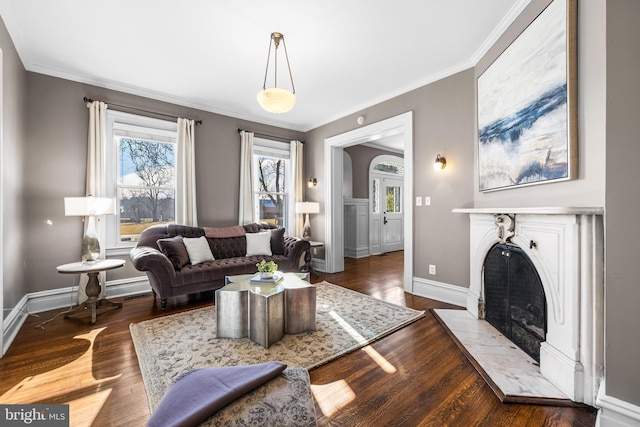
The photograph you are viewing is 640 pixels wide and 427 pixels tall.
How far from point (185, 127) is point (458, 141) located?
12.9 ft

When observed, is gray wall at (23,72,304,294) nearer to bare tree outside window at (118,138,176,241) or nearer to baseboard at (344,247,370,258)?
bare tree outside window at (118,138,176,241)

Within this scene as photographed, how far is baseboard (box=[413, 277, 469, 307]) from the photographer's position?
330cm

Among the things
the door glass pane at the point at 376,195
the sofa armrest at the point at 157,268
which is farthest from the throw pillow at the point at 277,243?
the door glass pane at the point at 376,195

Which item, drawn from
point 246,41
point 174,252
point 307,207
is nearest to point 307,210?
point 307,207

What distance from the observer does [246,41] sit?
2.79 meters

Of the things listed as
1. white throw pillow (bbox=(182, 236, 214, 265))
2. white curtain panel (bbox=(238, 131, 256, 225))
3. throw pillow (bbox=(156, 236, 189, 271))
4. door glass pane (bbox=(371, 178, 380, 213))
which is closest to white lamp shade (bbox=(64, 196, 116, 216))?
throw pillow (bbox=(156, 236, 189, 271))

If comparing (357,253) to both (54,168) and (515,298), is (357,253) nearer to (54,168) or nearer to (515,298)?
(515,298)

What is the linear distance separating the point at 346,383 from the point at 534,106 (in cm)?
258

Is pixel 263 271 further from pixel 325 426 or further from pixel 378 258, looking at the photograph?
pixel 378 258

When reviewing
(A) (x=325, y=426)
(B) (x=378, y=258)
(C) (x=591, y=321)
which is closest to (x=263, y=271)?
(A) (x=325, y=426)

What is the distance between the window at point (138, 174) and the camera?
3755 millimetres

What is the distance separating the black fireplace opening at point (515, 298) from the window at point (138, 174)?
4352 millimetres

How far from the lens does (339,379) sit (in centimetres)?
187

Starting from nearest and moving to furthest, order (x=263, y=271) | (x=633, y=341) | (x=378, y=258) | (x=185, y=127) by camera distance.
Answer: (x=633, y=341), (x=263, y=271), (x=185, y=127), (x=378, y=258)
